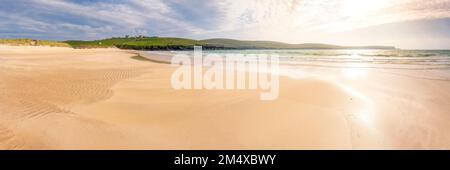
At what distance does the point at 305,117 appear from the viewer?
5.32m

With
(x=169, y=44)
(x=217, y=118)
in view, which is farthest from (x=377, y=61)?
(x=169, y=44)

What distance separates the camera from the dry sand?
408 centimetres

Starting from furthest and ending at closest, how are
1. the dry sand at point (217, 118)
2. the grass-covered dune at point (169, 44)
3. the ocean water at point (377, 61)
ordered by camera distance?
the grass-covered dune at point (169, 44) → the ocean water at point (377, 61) → the dry sand at point (217, 118)

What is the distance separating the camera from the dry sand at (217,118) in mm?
4082

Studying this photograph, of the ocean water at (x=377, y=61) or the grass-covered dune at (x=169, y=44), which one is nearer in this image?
the ocean water at (x=377, y=61)

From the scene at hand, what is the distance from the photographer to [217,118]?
5.30m

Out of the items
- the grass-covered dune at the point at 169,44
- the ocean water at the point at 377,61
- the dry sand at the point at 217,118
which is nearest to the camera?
the dry sand at the point at 217,118

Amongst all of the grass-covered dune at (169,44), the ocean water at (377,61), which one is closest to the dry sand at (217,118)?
the ocean water at (377,61)

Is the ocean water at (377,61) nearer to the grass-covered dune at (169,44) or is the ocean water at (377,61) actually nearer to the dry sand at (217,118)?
the dry sand at (217,118)

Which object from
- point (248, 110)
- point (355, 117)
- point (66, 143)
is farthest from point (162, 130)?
point (355, 117)

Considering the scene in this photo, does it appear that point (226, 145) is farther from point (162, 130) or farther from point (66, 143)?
point (66, 143)

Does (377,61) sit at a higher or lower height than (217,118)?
higher

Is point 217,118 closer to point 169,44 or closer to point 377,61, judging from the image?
point 377,61

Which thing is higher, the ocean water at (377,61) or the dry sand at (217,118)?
the ocean water at (377,61)
